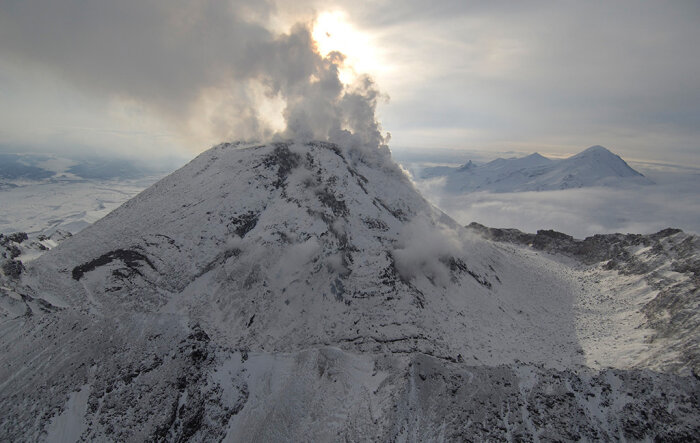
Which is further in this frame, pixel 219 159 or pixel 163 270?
pixel 219 159

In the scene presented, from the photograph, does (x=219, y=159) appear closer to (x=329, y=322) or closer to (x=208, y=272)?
(x=208, y=272)

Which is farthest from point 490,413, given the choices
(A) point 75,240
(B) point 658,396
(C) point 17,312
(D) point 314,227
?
(A) point 75,240

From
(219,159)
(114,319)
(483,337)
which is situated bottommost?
(483,337)

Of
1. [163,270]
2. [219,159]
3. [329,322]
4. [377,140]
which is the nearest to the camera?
[329,322]

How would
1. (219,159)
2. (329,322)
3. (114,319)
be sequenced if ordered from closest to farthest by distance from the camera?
(114,319) → (329,322) → (219,159)

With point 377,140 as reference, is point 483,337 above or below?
below

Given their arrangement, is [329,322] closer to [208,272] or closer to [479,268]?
[208,272]
